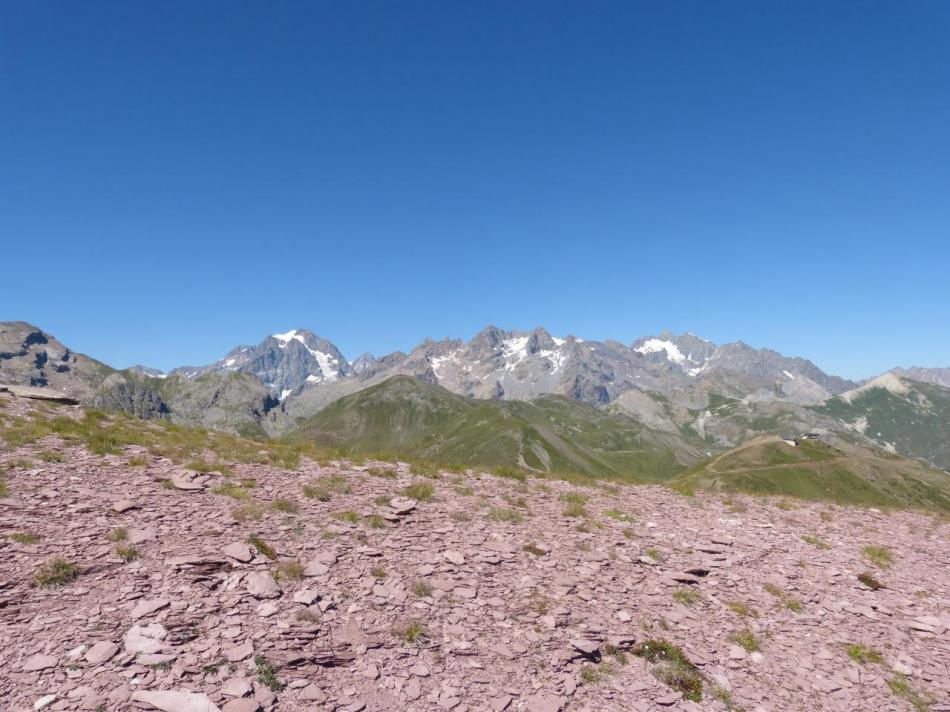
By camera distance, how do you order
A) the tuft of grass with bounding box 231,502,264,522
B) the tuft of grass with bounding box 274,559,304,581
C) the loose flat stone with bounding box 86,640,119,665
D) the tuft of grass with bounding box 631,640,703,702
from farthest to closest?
the tuft of grass with bounding box 231,502,264,522 < the tuft of grass with bounding box 274,559,304,581 < the tuft of grass with bounding box 631,640,703,702 < the loose flat stone with bounding box 86,640,119,665

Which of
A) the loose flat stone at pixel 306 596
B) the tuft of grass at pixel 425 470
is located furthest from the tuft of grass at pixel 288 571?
the tuft of grass at pixel 425 470

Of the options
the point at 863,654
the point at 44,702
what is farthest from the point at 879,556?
the point at 44,702

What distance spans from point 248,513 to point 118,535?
143 inches

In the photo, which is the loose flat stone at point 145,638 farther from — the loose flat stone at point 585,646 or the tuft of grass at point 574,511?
the tuft of grass at point 574,511

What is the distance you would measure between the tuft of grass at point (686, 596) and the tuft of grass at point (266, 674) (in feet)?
38.8

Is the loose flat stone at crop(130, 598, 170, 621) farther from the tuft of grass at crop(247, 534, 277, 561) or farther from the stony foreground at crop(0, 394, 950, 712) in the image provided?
the tuft of grass at crop(247, 534, 277, 561)

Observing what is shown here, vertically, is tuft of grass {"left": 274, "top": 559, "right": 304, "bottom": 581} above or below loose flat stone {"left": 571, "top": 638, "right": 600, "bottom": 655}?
above

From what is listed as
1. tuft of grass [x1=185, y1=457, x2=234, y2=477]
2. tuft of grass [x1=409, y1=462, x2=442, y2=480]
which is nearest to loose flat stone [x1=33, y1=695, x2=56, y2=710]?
tuft of grass [x1=185, y1=457, x2=234, y2=477]

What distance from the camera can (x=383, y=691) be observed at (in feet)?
32.7

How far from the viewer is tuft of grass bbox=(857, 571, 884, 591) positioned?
17406 millimetres

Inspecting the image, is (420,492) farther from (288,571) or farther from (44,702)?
(44,702)

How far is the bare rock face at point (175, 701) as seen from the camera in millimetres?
8430

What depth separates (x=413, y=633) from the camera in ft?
37.9

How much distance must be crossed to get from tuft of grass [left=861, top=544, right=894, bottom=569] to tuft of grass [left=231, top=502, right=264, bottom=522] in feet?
79.6
